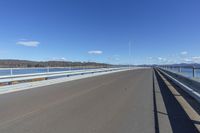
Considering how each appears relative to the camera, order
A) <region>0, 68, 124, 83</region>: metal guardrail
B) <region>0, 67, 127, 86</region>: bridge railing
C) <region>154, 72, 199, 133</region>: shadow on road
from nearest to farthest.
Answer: <region>154, 72, 199, 133</region>: shadow on road
<region>0, 68, 124, 83</region>: metal guardrail
<region>0, 67, 127, 86</region>: bridge railing

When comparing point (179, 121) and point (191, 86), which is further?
point (191, 86)

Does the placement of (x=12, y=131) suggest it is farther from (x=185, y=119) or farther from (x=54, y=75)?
(x=54, y=75)

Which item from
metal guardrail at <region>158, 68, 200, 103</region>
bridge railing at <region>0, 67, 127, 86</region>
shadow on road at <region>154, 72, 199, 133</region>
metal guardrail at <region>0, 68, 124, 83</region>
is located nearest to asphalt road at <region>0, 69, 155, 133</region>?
shadow on road at <region>154, 72, 199, 133</region>

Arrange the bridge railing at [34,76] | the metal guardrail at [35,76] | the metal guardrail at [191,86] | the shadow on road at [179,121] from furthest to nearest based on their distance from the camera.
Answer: the bridge railing at [34,76] < the metal guardrail at [35,76] < the metal guardrail at [191,86] < the shadow on road at [179,121]

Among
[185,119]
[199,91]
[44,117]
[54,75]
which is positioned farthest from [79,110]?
[54,75]

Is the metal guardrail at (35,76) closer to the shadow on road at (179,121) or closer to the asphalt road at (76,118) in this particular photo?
the asphalt road at (76,118)

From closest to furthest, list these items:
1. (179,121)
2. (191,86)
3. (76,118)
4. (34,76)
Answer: (179,121)
(76,118)
(191,86)
(34,76)

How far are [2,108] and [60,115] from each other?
270 cm

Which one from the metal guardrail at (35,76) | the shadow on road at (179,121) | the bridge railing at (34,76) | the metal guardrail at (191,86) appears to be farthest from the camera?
the bridge railing at (34,76)

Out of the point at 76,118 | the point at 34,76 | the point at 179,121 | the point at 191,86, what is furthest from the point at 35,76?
the point at 179,121

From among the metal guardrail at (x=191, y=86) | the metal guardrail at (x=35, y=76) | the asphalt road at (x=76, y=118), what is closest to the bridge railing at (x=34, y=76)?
the metal guardrail at (x=35, y=76)

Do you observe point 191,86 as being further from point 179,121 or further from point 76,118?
point 76,118

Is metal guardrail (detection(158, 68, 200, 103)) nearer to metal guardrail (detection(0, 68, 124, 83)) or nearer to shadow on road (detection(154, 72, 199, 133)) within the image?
shadow on road (detection(154, 72, 199, 133))

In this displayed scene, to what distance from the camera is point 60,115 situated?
7625 millimetres
